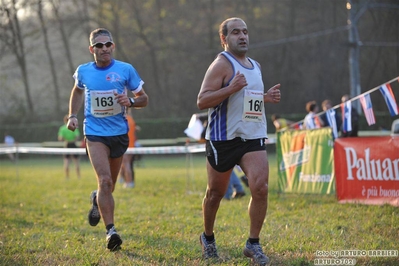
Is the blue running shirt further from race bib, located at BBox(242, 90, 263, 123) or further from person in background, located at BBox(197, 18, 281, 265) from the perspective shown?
race bib, located at BBox(242, 90, 263, 123)

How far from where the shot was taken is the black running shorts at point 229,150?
17.7 ft

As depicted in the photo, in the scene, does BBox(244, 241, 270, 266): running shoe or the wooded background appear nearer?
BBox(244, 241, 270, 266): running shoe

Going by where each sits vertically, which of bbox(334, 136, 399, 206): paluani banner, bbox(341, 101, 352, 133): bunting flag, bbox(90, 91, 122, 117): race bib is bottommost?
bbox(334, 136, 399, 206): paluani banner

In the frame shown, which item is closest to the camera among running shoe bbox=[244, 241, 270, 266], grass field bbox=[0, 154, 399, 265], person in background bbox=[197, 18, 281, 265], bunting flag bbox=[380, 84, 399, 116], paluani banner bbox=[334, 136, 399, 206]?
running shoe bbox=[244, 241, 270, 266]

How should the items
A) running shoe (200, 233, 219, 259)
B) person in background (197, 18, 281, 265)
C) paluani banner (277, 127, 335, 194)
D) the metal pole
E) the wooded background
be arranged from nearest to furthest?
1. person in background (197, 18, 281, 265)
2. running shoe (200, 233, 219, 259)
3. paluani banner (277, 127, 335, 194)
4. the metal pole
5. the wooded background

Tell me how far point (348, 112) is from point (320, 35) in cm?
2626

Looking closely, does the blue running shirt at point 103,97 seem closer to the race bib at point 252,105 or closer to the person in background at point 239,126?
the person in background at point 239,126

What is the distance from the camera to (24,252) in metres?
6.32

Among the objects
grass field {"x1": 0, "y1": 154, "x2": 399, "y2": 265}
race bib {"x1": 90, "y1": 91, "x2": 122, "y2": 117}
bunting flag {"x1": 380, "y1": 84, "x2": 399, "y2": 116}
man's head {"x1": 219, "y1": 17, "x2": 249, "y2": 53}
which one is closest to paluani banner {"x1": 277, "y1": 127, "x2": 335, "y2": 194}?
grass field {"x1": 0, "y1": 154, "x2": 399, "y2": 265}

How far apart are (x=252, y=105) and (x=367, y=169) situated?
4116mm

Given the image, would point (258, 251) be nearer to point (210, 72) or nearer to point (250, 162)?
point (250, 162)

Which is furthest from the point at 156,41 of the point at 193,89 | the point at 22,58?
the point at 22,58

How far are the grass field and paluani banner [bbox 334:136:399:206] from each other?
31cm

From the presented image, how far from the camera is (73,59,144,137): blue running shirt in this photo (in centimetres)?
655
